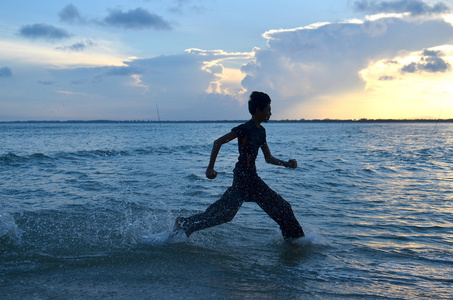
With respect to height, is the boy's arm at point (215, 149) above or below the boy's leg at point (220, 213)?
above

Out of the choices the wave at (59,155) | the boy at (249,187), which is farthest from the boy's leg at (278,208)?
the wave at (59,155)

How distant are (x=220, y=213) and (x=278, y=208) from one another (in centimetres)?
79

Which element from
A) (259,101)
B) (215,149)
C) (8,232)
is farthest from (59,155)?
(259,101)

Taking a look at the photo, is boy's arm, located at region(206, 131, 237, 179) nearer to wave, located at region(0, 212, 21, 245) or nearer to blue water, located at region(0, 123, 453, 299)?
blue water, located at region(0, 123, 453, 299)

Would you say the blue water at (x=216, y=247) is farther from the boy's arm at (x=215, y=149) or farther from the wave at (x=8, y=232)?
the boy's arm at (x=215, y=149)

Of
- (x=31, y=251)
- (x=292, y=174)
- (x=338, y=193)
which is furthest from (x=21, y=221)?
(x=292, y=174)

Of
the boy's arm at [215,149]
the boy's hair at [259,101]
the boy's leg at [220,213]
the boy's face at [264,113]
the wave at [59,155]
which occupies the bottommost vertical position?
the wave at [59,155]

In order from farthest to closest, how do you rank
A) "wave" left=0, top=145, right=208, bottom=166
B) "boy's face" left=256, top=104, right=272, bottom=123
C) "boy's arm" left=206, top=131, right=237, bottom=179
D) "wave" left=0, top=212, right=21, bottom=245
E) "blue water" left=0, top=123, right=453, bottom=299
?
"wave" left=0, top=145, right=208, bottom=166
"wave" left=0, top=212, right=21, bottom=245
"boy's face" left=256, top=104, right=272, bottom=123
"boy's arm" left=206, top=131, right=237, bottom=179
"blue water" left=0, top=123, right=453, bottom=299

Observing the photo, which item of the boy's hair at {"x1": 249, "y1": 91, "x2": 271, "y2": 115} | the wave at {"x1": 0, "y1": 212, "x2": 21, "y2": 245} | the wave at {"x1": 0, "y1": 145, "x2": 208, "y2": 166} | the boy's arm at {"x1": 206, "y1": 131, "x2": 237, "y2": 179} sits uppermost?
the boy's hair at {"x1": 249, "y1": 91, "x2": 271, "y2": 115}

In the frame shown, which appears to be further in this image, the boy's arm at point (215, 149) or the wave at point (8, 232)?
the wave at point (8, 232)

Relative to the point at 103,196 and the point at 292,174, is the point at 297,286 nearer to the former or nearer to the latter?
the point at 103,196

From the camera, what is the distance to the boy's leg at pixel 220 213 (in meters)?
4.93

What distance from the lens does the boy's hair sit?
4.69 meters

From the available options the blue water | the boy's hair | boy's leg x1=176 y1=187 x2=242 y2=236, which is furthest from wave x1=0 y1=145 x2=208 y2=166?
the boy's hair
